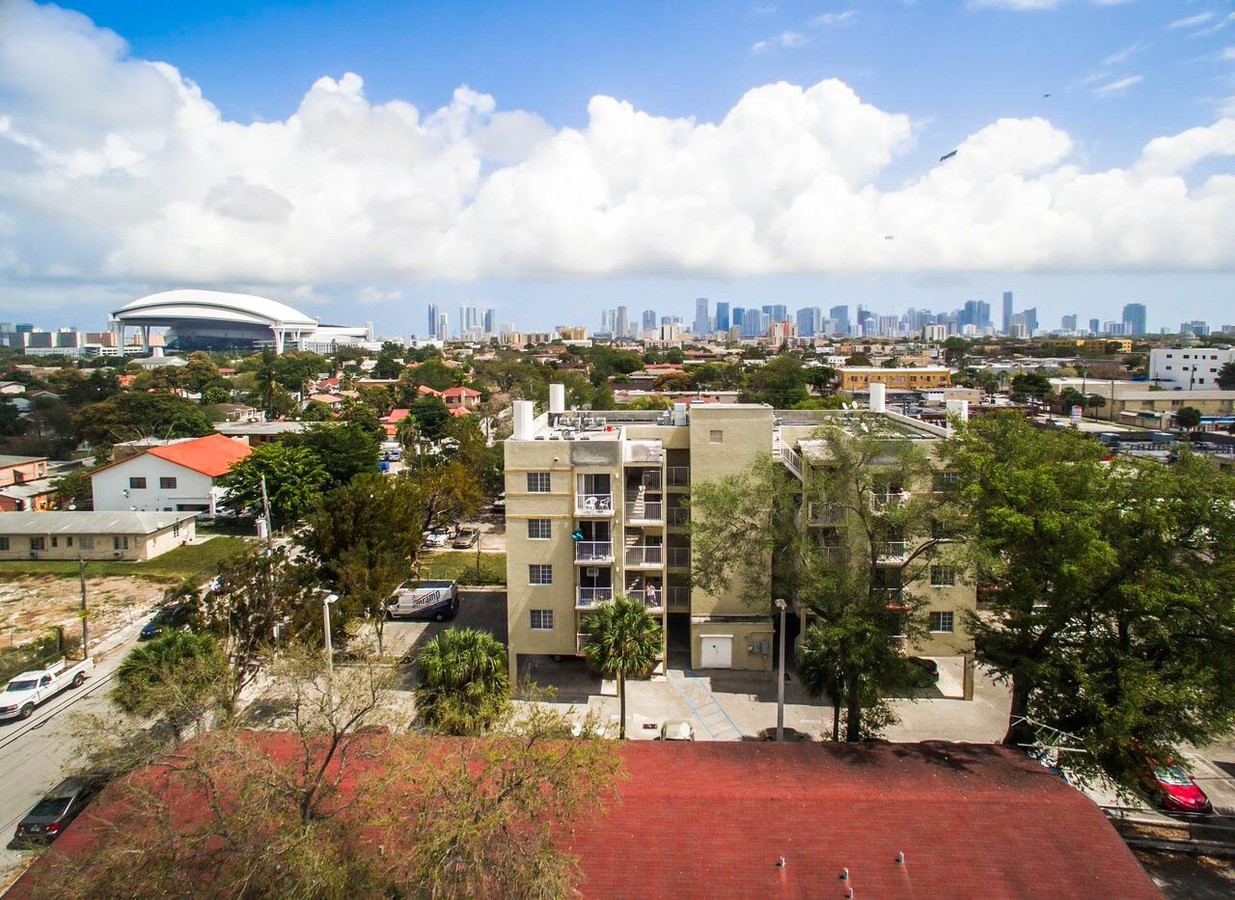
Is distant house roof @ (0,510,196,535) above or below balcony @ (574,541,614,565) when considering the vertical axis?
below

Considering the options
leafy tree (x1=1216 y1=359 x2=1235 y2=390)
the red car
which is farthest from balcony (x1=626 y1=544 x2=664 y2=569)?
leafy tree (x1=1216 y1=359 x2=1235 y2=390)

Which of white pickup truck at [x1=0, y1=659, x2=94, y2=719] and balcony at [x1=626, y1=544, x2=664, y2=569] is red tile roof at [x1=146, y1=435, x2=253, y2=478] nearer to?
white pickup truck at [x1=0, y1=659, x2=94, y2=719]

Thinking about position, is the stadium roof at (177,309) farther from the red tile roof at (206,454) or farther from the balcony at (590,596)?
the balcony at (590,596)

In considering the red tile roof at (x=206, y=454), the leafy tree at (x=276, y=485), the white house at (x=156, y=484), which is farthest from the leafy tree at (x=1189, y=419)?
the white house at (x=156, y=484)

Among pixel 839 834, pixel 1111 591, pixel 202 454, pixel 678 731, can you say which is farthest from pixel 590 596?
pixel 202 454

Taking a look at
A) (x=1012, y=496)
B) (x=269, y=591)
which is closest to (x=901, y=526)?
(x=1012, y=496)

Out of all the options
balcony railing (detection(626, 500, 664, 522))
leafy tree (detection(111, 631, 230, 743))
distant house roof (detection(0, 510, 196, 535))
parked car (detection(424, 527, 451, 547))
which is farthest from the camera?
parked car (detection(424, 527, 451, 547))

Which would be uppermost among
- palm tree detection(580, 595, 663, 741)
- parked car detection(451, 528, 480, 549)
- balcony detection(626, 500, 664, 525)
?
balcony detection(626, 500, 664, 525)

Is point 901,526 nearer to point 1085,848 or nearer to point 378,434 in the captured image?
point 1085,848
